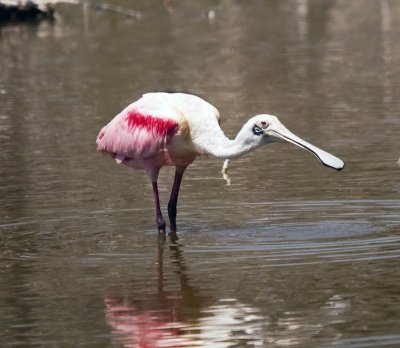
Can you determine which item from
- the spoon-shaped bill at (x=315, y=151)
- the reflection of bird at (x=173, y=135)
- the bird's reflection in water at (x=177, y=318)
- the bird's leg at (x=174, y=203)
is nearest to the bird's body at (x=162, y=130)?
the reflection of bird at (x=173, y=135)

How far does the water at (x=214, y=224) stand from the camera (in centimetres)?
929

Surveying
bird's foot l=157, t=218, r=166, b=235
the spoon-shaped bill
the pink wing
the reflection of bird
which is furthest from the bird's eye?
bird's foot l=157, t=218, r=166, b=235

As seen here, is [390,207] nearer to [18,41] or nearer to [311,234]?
[311,234]

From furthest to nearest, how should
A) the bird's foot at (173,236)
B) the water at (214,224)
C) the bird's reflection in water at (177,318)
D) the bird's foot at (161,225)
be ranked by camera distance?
the bird's foot at (161,225) < the bird's foot at (173,236) < the water at (214,224) < the bird's reflection in water at (177,318)

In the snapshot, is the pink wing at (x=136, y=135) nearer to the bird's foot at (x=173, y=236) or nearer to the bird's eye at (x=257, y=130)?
the bird's foot at (x=173, y=236)

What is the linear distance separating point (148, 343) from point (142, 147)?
169 inches

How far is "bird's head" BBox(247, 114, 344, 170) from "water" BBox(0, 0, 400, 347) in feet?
2.26

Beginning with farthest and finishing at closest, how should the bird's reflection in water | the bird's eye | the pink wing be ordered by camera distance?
the pink wing
the bird's eye
the bird's reflection in water

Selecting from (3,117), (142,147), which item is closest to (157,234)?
(142,147)

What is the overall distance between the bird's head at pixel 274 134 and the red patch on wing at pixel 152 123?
87 cm

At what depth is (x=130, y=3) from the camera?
52094 mm

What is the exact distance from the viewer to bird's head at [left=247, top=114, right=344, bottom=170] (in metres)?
11.5

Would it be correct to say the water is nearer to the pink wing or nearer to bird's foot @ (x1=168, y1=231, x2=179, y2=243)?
bird's foot @ (x1=168, y1=231, x2=179, y2=243)

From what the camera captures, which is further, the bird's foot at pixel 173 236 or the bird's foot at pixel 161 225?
the bird's foot at pixel 161 225
